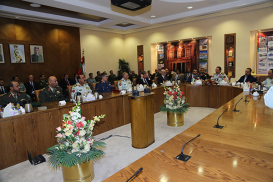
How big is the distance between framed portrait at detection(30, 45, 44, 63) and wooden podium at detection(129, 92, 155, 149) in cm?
701

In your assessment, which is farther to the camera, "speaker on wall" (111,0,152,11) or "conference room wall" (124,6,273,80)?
"conference room wall" (124,6,273,80)

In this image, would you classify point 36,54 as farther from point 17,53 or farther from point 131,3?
point 131,3

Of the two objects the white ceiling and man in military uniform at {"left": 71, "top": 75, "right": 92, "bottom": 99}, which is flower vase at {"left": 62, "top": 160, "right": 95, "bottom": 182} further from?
the white ceiling

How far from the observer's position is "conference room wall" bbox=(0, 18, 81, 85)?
7.73 metres

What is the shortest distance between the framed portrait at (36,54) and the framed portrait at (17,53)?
32 cm

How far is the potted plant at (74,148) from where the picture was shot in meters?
2.07

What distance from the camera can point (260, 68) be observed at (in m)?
8.08

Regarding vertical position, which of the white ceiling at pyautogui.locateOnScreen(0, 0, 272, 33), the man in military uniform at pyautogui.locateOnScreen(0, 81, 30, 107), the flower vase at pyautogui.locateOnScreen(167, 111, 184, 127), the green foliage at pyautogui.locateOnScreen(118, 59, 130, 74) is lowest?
the flower vase at pyautogui.locateOnScreen(167, 111, 184, 127)

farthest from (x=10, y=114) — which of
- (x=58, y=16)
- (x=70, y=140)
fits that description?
(x=58, y=16)

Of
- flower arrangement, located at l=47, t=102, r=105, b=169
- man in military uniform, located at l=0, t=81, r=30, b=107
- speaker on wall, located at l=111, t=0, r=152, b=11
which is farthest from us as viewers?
man in military uniform, located at l=0, t=81, r=30, b=107

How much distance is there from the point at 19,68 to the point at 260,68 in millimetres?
10475

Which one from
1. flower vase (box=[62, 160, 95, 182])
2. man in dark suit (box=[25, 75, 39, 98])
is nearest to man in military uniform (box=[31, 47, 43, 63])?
man in dark suit (box=[25, 75, 39, 98])

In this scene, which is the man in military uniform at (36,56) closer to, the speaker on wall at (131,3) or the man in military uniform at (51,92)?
the man in military uniform at (51,92)

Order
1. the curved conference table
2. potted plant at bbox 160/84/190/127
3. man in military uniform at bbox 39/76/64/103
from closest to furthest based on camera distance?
the curved conference table < man in military uniform at bbox 39/76/64/103 < potted plant at bbox 160/84/190/127
